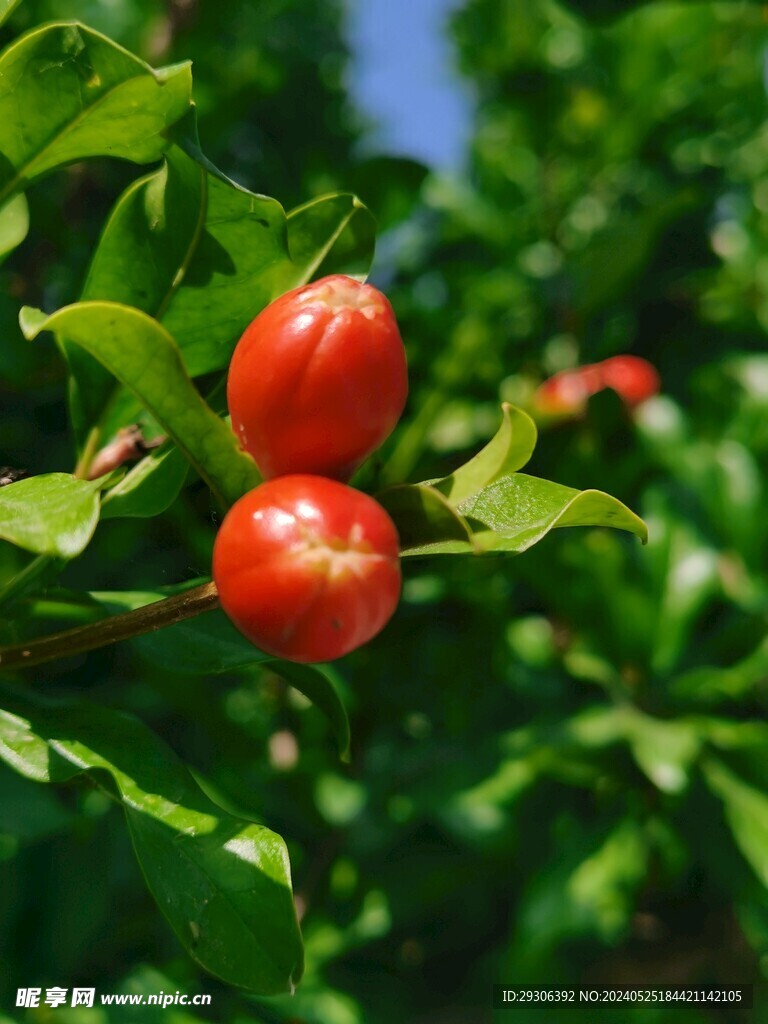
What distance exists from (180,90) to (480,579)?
1448mm

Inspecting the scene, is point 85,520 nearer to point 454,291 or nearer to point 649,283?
point 454,291

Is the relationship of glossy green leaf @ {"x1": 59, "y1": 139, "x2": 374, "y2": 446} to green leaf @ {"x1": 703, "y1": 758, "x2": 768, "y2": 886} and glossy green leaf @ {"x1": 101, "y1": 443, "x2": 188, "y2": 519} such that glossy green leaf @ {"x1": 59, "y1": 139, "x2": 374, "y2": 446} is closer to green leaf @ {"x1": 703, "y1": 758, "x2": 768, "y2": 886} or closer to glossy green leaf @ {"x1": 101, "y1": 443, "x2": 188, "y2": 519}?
glossy green leaf @ {"x1": 101, "y1": 443, "x2": 188, "y2": 519}

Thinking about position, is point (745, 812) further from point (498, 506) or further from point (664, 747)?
point (498, 506)

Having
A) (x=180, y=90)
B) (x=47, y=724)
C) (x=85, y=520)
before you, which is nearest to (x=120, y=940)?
(x=47, y=724)

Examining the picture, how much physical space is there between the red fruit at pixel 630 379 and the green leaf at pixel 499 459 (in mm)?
1633

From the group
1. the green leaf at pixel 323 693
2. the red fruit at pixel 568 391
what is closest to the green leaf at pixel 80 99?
the green leaf at pixel 323 693

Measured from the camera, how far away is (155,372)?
683 millimetres

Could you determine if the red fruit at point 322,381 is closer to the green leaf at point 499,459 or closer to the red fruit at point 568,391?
the green leaf at point 499,459

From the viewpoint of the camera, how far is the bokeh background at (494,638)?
158 cm

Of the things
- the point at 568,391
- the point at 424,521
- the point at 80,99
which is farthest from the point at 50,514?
the point at 568,391

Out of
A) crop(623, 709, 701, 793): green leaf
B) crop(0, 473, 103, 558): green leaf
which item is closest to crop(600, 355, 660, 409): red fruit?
crop(623, 709, 701, 793): green leaf

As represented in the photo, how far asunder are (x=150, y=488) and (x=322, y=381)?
28 cm

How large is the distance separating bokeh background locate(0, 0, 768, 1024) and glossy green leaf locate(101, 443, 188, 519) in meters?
0.37

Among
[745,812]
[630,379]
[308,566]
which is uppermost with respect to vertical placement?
[308,566]
